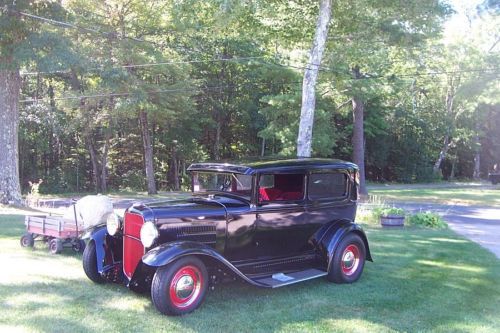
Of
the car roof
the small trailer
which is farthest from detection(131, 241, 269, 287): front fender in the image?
the small trailer

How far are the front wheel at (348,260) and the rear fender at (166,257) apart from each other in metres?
1.39

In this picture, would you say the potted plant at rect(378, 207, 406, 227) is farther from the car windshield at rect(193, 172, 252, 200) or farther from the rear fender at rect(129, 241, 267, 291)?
the rear fender at rect(129, 241, 267, 291)

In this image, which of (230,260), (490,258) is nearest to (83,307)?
(230,260)

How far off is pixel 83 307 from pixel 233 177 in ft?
7.20

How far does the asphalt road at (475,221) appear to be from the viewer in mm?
10161

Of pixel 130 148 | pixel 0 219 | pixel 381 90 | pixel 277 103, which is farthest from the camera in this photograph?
pixel 130 148

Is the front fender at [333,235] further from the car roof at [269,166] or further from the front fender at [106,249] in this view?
the front fender at [106,249]

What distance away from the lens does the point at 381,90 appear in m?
19.1

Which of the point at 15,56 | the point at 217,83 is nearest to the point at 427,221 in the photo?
the point at 15,56

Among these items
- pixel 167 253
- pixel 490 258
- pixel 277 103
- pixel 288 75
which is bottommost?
pixel 490 258

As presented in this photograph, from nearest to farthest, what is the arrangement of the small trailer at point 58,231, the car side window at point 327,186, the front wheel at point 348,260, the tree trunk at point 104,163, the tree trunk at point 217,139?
the front wheel at point 348,260 < the car side window at point 327,186 < the small trailer at point 58,231 < the tree trunk at point 104,163 < the tree trunk at point 217,139

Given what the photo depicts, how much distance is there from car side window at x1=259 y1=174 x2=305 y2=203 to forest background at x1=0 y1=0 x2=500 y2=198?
14.2ft

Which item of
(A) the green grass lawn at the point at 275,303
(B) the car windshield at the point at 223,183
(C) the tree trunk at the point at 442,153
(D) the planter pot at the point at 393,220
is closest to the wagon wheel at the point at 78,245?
(A) the green grass lawn at the point at 275,303

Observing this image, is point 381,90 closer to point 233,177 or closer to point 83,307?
point 233,177
